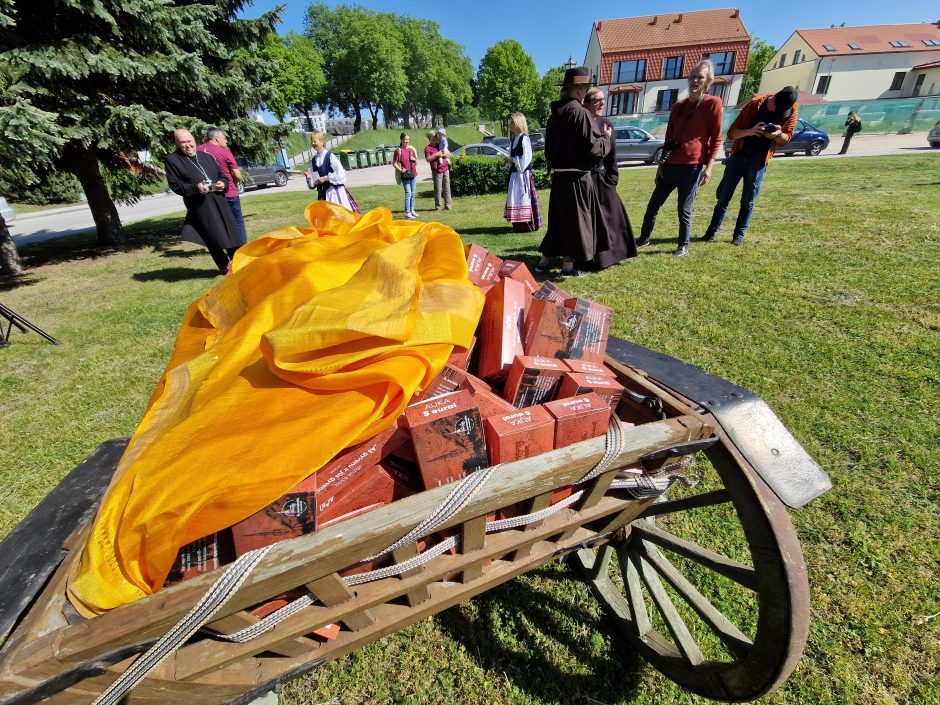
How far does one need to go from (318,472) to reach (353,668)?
1288mm

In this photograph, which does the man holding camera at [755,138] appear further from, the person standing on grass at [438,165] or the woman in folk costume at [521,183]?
the person standing on grass at [438,165]

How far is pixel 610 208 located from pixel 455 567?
16.4ft

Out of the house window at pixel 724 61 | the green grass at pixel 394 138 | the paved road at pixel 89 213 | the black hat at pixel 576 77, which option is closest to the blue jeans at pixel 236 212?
the black hat at pixel 576 77

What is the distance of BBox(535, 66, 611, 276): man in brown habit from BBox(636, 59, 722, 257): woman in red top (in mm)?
1013

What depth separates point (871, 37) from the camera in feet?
134

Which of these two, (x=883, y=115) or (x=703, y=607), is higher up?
(x=883, y=115)

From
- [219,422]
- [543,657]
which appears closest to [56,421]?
[219,422]

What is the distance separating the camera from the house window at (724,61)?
38209 millimetres

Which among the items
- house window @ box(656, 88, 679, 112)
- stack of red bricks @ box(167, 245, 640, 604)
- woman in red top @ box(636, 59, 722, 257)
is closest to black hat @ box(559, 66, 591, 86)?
woman in red top @ box(636, 59, 722, 257)

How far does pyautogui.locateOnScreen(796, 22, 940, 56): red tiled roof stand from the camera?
39.5 m

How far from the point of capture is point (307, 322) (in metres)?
1.20

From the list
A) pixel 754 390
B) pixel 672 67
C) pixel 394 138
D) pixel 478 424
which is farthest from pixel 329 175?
pixel 672 67

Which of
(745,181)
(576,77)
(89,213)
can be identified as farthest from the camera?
(89,213)

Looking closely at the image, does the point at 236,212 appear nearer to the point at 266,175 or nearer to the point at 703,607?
the point at 703,607
